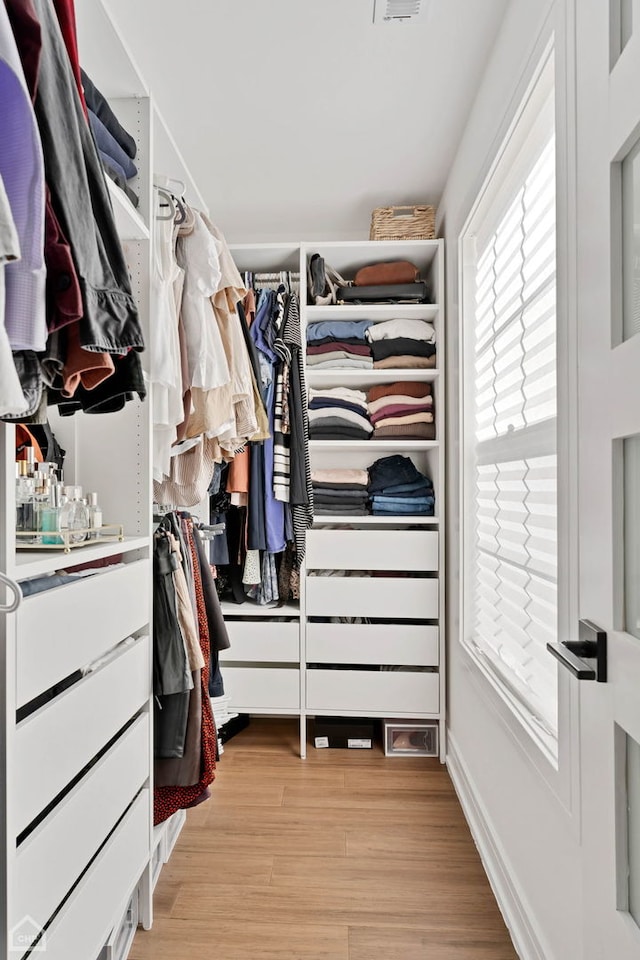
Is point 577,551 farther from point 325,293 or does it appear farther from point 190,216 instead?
point 325,293

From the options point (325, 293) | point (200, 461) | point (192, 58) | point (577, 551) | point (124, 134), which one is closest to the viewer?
point (577, 551)

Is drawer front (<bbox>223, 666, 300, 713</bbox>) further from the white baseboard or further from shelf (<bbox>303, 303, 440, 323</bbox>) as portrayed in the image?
shelf (<bbox>303, 303, 440, 323</bbox>)

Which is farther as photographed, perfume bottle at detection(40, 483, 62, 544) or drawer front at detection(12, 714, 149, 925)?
perfume bottle at detection(40, 483, 62, 544)

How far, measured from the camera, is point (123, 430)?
5.12 feet

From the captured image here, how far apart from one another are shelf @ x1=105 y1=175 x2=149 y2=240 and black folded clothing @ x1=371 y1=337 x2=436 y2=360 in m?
1.36

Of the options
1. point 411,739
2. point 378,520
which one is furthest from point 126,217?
point 411,739

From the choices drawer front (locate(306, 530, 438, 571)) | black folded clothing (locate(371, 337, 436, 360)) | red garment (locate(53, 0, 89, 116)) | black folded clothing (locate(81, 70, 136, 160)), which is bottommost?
drawer front (locate(306, 530, 438, 571))

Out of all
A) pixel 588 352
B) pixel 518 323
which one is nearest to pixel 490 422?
pixel 518 323

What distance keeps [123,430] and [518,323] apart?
1.12 meters

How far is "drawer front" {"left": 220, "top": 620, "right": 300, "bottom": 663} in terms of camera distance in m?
2.66

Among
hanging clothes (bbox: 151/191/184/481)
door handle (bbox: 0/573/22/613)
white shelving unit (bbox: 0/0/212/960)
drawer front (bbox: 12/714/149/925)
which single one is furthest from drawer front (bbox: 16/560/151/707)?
hanging clothes (bbox: 151/191/184/481)

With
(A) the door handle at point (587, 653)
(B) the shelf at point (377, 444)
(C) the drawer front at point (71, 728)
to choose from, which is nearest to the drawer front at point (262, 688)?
(B) the shelf at point (377, 444)

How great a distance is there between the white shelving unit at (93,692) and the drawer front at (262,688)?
757mm

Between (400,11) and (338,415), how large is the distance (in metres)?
1.48
